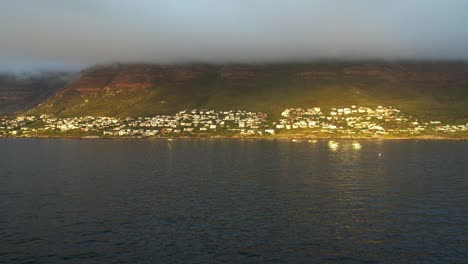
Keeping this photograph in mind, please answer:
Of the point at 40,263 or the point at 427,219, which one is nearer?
the point at 40,263

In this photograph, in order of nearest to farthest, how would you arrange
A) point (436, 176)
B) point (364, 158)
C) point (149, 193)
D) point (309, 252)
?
point (309, 252) < point (149, 193) < point (436, 176) < point (364, 158)

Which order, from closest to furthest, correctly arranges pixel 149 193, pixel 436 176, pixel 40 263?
1. pixel 40 263
2. pixel 149 193
3. pixel 436 176

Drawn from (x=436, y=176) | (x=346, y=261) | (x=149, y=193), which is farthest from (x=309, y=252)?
(x=436, y=176)

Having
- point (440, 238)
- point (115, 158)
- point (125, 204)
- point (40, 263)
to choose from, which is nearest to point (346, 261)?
point (440, 238)

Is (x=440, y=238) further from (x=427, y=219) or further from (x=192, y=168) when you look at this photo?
(x=192, y=168)

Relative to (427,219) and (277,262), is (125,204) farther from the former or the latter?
(427,219)

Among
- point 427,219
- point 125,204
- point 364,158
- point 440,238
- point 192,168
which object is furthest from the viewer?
point 364,158
